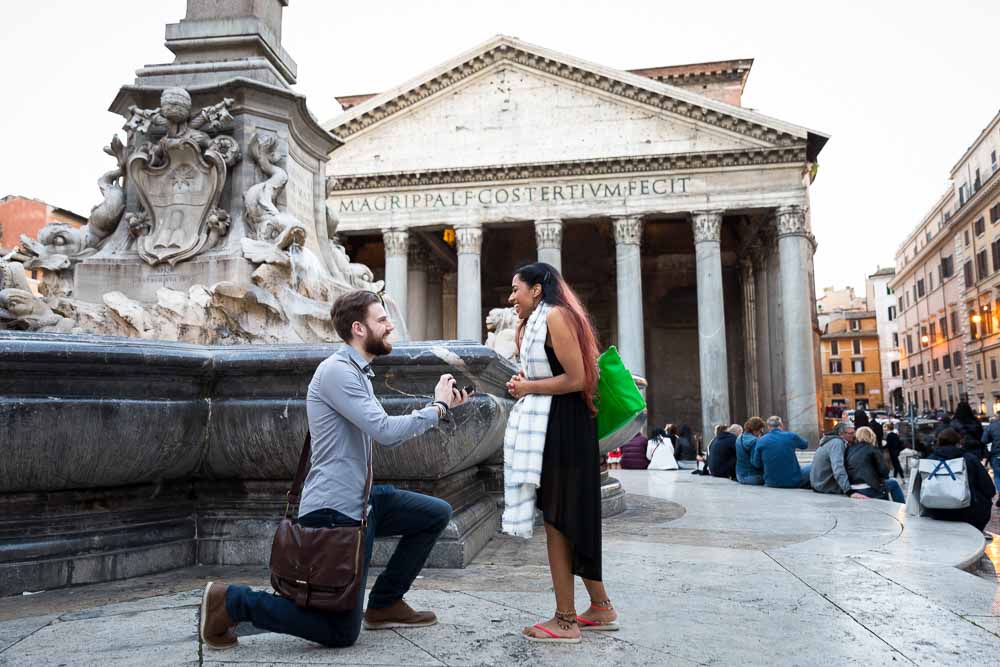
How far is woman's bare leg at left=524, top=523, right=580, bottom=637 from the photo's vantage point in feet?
9.00

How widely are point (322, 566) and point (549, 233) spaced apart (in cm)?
2527

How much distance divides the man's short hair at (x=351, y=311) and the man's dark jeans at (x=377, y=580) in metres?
0.61

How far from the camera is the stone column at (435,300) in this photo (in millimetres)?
32500

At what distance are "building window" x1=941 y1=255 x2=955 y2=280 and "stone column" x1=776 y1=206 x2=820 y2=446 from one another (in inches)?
1043

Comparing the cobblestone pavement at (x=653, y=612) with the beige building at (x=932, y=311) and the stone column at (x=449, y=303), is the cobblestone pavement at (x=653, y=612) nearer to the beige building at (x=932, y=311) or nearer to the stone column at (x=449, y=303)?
the stone column at (x=449, y=303)

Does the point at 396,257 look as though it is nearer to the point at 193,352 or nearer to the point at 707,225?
the point at 707,225

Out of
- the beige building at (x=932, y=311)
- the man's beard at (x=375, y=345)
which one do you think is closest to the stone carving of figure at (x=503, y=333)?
the man's beard at (x=375, y=345)

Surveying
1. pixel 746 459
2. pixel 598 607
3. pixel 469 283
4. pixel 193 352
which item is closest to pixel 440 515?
pixel 598 607

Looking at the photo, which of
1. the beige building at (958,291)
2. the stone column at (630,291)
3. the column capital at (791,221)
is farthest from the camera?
the beige building at (958,291)

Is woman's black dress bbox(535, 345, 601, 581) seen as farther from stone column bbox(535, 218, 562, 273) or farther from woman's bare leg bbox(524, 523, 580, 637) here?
stone column bbox(535, 218, 562, 273)

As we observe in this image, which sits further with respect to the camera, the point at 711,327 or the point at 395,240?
the point at 395,240

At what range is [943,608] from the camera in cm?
332

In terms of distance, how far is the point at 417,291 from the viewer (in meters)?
30.6

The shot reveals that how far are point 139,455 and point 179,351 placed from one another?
0.52 metres
